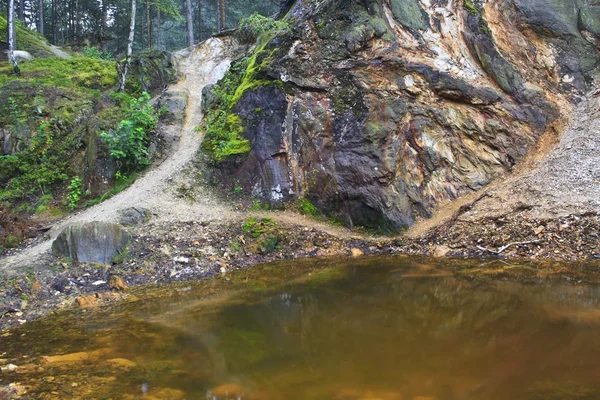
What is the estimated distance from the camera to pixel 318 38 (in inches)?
567

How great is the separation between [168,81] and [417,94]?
13629 millimetres

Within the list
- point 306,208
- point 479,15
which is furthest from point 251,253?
point 479,15

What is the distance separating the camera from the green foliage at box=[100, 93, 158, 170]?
47.0 ft

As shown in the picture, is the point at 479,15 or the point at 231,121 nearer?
the point at 231,121

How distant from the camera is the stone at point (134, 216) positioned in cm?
1139

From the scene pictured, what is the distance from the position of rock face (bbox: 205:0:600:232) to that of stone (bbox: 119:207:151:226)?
134 inches

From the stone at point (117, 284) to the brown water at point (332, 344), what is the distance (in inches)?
29.6

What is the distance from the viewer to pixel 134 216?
457 inches

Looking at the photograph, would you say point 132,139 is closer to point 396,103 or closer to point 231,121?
point 231,121

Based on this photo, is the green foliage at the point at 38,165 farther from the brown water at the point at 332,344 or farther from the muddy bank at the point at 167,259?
the brown water at the point at 332,344

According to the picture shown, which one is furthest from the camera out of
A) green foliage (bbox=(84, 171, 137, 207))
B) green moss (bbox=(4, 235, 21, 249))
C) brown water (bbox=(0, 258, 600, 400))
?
green foliage (bbox=(84, 171, 137, 207))

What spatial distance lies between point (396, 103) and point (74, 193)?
11616 millimetres

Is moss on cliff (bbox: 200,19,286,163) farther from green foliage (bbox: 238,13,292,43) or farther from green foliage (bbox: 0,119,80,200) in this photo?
green foliage (bbox: 0,119,80,200)

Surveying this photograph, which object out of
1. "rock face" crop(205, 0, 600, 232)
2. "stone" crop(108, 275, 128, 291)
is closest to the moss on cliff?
"rock face" crop(205, 0, 600, 232)
